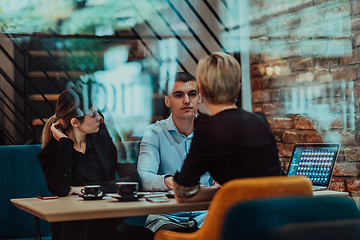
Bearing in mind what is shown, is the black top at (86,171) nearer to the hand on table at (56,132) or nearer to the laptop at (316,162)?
the hand on table at (56,132)

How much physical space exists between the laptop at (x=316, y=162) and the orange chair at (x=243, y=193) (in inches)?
29.9

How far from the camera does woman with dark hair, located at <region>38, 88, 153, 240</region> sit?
1.87m

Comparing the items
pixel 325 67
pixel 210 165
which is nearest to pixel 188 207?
pixel 210 165

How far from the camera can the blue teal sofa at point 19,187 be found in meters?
2.47

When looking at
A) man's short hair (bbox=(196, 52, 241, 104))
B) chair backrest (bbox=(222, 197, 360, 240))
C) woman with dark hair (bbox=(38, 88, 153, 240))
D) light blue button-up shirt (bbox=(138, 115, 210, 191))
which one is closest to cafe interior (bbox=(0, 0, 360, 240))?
chair backrest (bbox=(222, 197, 360, 240))

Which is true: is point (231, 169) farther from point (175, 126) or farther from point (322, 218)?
point (175, 126)

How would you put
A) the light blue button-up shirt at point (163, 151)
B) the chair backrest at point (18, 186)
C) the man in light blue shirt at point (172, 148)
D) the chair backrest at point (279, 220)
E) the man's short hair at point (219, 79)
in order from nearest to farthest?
the chair backrest at point (279, 220) < the man's short hair at point (219, 79) < the man in light blue shirt at point (172, 148) < the light blue button-up shirt at point (163, 151) < the chair backrest at point (18, 186)

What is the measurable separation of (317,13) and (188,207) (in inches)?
66.6

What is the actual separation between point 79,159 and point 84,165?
1.6 inches

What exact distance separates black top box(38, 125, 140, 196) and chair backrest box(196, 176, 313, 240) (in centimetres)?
80

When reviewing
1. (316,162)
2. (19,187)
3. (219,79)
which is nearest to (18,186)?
(19,187)

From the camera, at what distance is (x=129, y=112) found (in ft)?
13.0

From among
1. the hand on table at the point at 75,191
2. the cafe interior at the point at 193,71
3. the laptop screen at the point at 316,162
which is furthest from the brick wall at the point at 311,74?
the hand on table at the point at 75,191

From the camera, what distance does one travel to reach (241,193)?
116cm
